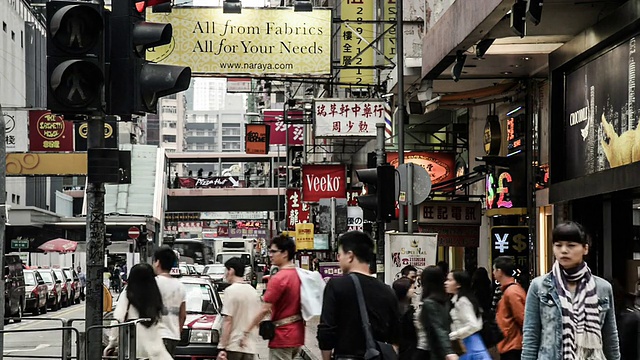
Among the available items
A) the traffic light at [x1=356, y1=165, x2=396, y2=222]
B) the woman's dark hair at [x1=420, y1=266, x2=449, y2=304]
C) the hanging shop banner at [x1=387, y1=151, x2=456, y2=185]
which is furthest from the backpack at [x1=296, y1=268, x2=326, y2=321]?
the hanging shop banner at [x1=387, y1=151, x2=456, y2=185]

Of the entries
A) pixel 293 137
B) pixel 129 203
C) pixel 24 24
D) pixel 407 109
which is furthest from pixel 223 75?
pixel 24 24

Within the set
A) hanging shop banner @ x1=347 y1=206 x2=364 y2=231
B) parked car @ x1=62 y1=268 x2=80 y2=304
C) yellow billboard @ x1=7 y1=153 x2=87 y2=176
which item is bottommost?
parked car @ x1=62 y1=268 x2=80 y2=304

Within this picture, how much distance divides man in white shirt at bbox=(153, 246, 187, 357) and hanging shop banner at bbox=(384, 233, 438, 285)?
6.71 m

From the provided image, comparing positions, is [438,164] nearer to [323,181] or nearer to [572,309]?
[323,181]

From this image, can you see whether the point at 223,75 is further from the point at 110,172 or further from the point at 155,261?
the point at 110,172

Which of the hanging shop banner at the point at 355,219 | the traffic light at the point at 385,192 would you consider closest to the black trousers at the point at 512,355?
the traffic light at the point at 385,192

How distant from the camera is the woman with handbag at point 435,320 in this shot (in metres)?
9.02

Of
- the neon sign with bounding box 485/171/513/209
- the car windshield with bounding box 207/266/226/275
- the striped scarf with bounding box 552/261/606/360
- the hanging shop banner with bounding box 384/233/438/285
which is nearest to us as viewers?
the striped scarf with bounding box 552/261/606/360

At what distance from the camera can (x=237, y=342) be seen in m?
12.1

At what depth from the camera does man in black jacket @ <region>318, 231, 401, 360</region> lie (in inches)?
331

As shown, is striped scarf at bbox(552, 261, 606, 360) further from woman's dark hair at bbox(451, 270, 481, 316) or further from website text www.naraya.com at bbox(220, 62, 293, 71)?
website text www.naraya.com at bbox(220, 62, 293, 71)

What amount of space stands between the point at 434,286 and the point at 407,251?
9203 mm

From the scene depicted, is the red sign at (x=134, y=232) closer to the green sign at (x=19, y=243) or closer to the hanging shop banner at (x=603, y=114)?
the green sign at (x=19, y=243)

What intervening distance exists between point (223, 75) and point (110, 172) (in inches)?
615
